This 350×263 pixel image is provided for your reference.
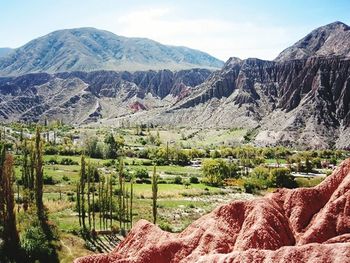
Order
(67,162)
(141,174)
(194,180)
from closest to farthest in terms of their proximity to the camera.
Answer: (141,174), (194,180), (67,162)

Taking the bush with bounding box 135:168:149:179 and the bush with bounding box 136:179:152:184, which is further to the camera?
the bush with bounding box 135:168:149:179

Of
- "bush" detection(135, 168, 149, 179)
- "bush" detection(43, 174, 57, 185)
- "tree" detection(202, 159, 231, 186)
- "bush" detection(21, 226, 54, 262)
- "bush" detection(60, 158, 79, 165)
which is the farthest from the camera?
"bush" detection(60, 158, 79, 165)

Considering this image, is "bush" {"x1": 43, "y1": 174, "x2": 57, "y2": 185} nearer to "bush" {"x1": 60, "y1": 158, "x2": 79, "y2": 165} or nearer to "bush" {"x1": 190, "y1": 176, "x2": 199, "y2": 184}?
"bush" {"x1": 60, "y1": 158, "x2": 79, "y2": 165}

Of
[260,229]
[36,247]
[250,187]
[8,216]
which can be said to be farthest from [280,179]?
[260,229]

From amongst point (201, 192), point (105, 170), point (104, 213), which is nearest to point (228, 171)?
point (201, 192)

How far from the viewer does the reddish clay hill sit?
3444 cm

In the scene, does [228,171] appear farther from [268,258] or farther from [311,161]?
[268,258]

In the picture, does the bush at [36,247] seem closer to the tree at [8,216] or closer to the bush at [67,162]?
the tree at [8,216]

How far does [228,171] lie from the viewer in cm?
14425

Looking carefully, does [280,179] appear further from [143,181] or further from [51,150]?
[51,150]

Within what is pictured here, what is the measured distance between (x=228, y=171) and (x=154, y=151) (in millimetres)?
47941

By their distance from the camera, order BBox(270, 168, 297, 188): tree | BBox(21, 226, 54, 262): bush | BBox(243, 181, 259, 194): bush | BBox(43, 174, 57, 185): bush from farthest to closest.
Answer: BBox(270, 168, 297, 188): tree
BBox(243, 181, 259, 194): bush
BBox(43, 174, 57, 185): bush
BBox(21, 226, 54, 262): bush

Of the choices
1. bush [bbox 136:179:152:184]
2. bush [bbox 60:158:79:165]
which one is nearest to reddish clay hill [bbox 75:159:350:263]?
bush [bbox 136:179:152:184]

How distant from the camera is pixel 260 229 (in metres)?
34.6
